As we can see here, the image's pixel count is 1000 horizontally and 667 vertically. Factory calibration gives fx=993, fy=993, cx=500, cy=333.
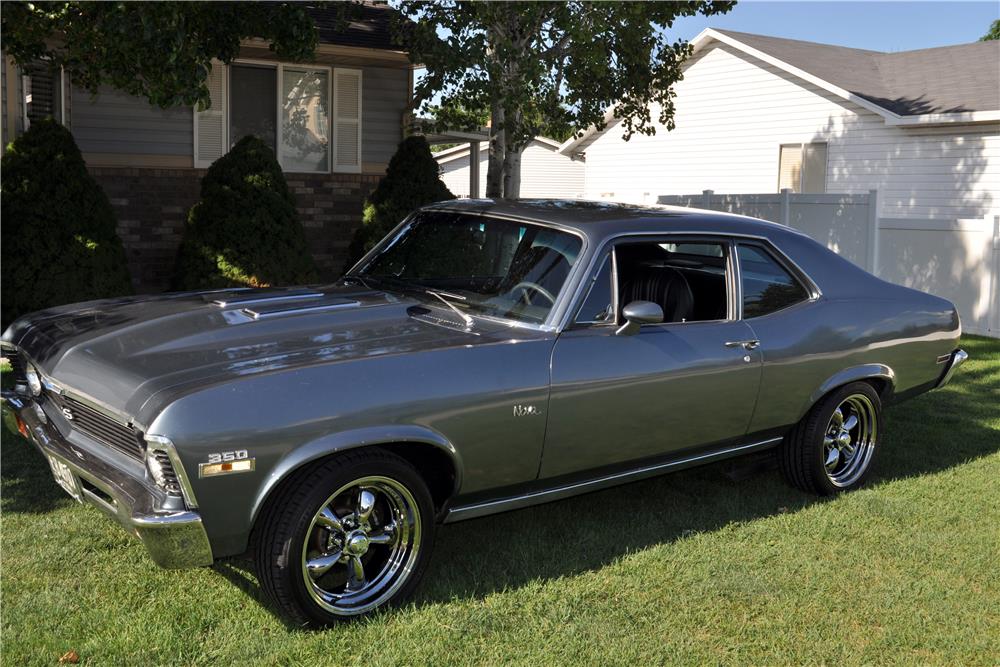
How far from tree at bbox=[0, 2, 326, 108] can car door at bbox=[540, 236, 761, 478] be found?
349 centimetres

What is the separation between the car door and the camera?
4594 millimetres

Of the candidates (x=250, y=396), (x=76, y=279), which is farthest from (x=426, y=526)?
(x=76, y=279)

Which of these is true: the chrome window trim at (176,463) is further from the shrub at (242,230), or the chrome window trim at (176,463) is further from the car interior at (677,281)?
the shrub at (242,230)

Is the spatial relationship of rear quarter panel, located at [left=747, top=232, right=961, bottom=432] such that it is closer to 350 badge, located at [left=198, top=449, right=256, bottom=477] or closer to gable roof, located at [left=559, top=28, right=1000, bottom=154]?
350 badge, located at [left=198, top=449, right=256, bottom=477]

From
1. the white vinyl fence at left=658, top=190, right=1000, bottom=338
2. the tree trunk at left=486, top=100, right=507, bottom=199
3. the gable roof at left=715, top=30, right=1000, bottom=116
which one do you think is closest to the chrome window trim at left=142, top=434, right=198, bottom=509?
the tree trunk at left=486, top=100, right=507, bottom=199

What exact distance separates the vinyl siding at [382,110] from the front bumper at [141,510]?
1071 centimetres

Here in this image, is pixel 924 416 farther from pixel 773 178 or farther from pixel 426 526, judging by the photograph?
pixel 773 178

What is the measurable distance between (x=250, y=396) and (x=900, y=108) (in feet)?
58.4

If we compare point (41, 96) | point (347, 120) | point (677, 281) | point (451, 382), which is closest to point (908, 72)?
point (347, 120)

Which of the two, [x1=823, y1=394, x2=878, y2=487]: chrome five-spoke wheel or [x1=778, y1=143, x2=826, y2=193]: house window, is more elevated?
[x1=778, y1=143, x2=826, y2=193]: house window

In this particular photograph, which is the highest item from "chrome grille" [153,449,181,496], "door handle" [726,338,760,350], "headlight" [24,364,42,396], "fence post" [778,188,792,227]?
"fence post" [778,188,792,227]

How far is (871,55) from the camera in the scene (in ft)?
75.4

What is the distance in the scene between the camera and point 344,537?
13.3 ft

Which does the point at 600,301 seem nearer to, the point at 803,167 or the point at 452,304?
the point at 452,304
